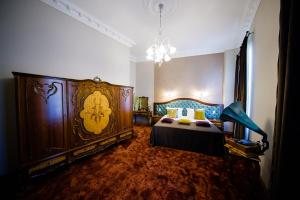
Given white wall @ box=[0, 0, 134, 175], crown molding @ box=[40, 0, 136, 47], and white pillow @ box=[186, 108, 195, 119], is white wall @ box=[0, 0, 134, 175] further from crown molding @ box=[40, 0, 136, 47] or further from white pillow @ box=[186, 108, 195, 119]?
white pillow @ box=[186, 108, 195, 119]

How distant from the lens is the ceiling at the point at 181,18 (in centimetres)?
226

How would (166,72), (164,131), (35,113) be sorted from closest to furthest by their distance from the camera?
1. (35,113)
2. (164,131)
3. (166,72)

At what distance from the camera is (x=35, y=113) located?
1740 millimetres

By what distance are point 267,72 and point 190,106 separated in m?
3.19

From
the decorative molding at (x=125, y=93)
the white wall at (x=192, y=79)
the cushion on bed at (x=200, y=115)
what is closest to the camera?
the decorative molding at (x=125, y=93)

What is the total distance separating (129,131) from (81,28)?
2.87 m

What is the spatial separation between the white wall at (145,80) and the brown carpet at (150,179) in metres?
3.28

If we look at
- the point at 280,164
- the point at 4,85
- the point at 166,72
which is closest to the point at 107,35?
the point at 4,85

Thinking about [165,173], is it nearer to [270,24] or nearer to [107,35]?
[270,24]

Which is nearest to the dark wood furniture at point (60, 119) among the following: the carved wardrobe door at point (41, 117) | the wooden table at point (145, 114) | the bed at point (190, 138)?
the carved wardrobe door at point (41, 117)

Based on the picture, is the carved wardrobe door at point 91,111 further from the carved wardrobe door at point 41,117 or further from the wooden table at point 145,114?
the wooden table at point 145,114

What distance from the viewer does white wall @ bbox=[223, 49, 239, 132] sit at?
416cm

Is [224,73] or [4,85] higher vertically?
[224,73]

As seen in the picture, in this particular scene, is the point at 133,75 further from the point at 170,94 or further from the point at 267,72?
the point at 267,72
